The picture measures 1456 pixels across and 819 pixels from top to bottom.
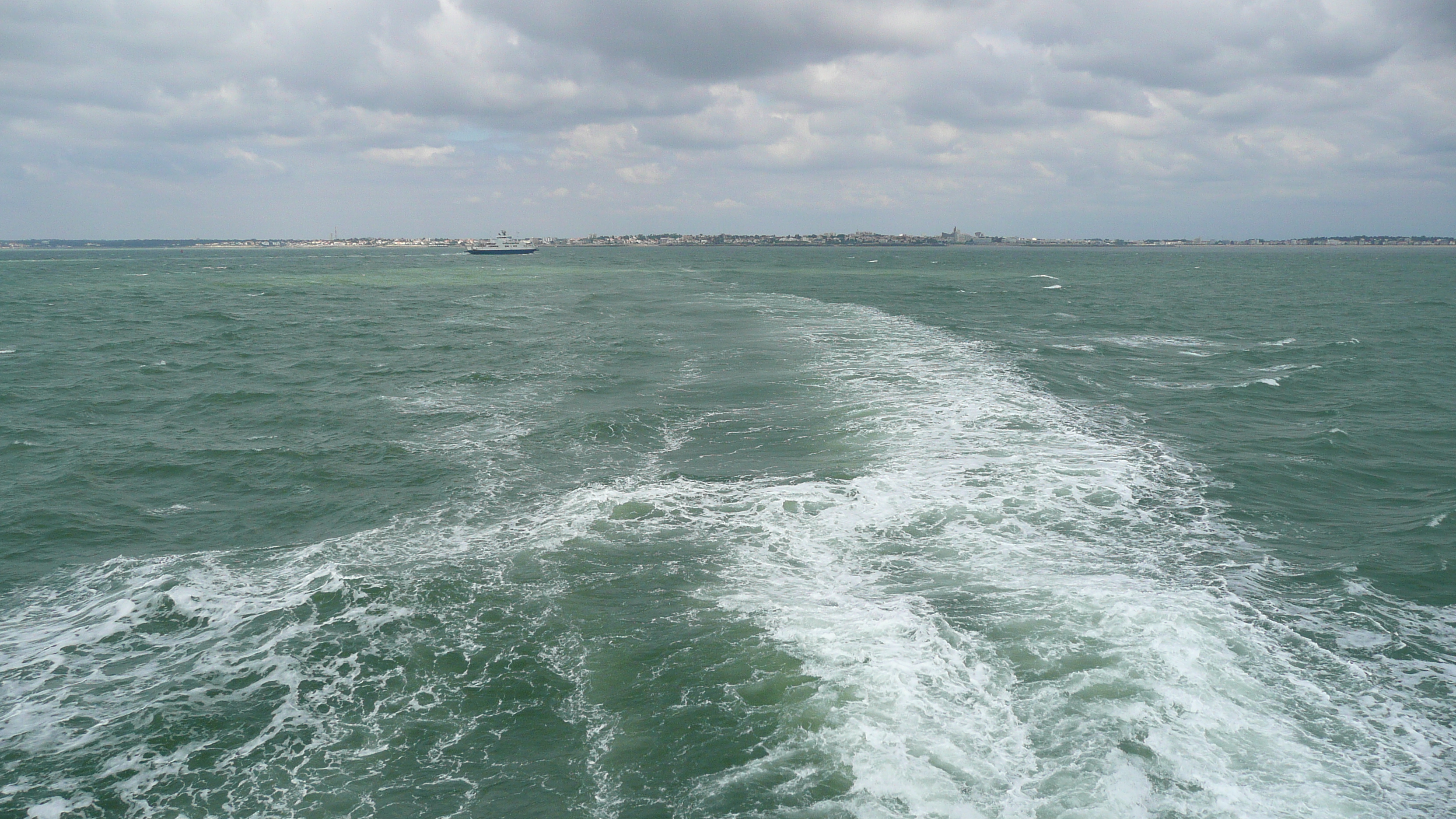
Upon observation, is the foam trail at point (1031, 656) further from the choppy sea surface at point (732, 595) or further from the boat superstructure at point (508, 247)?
the boat superstructure at point (508, 247)

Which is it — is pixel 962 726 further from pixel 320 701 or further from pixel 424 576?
pixel 424 576

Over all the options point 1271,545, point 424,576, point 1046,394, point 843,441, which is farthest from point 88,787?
point 1046,394

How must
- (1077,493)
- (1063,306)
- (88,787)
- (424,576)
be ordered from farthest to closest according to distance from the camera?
(1063,306), (1077,493), (424,576), (88,787)

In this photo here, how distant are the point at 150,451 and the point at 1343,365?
138 feet

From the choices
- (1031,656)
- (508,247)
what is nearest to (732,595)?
(1031,656)

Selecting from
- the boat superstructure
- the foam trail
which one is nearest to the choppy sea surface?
the foam trail

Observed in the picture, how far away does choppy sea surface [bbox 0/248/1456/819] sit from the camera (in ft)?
25.9

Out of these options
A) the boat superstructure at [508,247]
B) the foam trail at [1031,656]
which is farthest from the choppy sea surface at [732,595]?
the boat superstructure at [508,247]

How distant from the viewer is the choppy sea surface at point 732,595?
7.90m

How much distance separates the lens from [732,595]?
37.9 ft

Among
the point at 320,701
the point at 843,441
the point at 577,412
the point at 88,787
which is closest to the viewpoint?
the point at 88,787

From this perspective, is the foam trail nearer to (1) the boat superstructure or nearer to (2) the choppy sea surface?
(2) the choppy sea surface

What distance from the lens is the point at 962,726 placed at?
844 centimetres

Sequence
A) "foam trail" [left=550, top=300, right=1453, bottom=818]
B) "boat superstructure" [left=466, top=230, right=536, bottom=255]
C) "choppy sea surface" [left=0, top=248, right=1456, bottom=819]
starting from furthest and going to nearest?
"boat superstructure" [left=466, top=230, right=536, bottom=255], "choppy sea surface" [left=0, top=248, right=1456, bottom=819], "foam trail" [left=550, top=300, right=1453, bottom=818]
